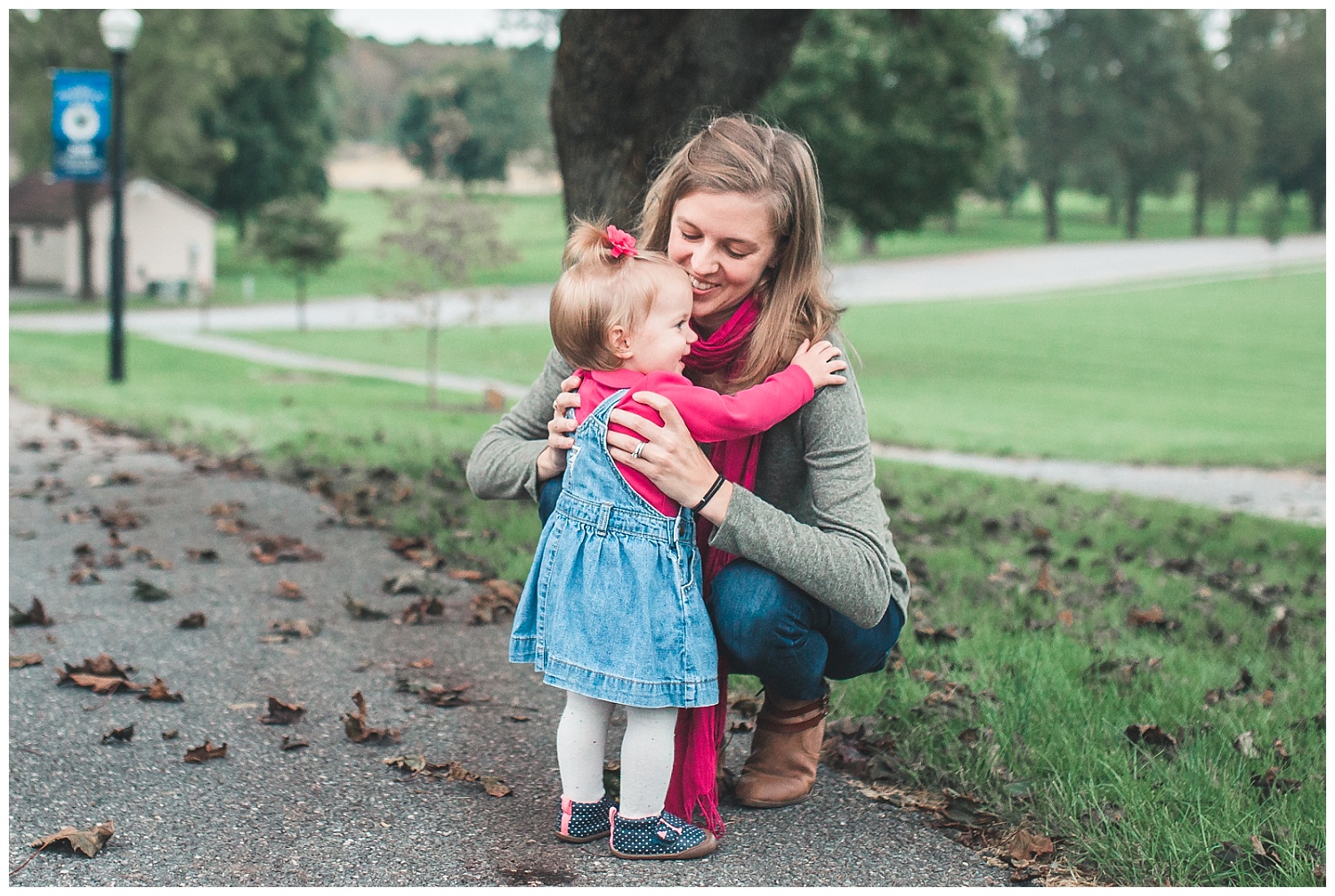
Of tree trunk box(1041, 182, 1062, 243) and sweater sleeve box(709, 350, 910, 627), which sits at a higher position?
tree trunk box(1041, 182, 1062, 243)

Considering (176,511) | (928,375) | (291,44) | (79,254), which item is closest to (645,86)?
(176,511)

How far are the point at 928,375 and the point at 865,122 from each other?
10977mm

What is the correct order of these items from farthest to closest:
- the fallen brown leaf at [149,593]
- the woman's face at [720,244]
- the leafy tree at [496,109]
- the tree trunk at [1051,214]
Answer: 1. the leafy tree at [496,109]
2. the tree trunk at [1051,214]
3. the fallen brown leaf at [149,593]
4. the woman's face at [720,244]

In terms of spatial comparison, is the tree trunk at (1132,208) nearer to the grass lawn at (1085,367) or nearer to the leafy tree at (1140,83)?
the leafy tree at (1140,83)

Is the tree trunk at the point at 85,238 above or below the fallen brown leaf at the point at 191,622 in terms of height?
above

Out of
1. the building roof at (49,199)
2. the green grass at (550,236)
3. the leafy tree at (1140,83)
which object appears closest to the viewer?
the building roof at (49,199)

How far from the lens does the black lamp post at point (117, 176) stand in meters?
14.3

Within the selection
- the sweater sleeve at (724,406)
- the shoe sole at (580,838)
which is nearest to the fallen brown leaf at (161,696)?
the shoe sole at (580,838)

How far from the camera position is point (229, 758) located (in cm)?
338

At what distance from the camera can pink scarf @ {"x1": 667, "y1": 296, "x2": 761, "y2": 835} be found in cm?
295

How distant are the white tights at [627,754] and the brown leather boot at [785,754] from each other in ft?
1.22

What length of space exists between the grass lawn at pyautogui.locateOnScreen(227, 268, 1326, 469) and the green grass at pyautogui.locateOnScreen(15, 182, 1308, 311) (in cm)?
524

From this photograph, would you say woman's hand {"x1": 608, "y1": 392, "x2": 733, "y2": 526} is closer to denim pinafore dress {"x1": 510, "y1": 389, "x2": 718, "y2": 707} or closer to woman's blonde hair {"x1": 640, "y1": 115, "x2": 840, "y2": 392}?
denim pinafore dress {"x1": 510, "y1": 389, "x2": 718, "y2": 707}

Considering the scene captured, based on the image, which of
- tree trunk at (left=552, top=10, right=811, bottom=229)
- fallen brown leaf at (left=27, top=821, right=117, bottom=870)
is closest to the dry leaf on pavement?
fallen brown leaf at (left=27, top=821, right=117, bottom=870)
